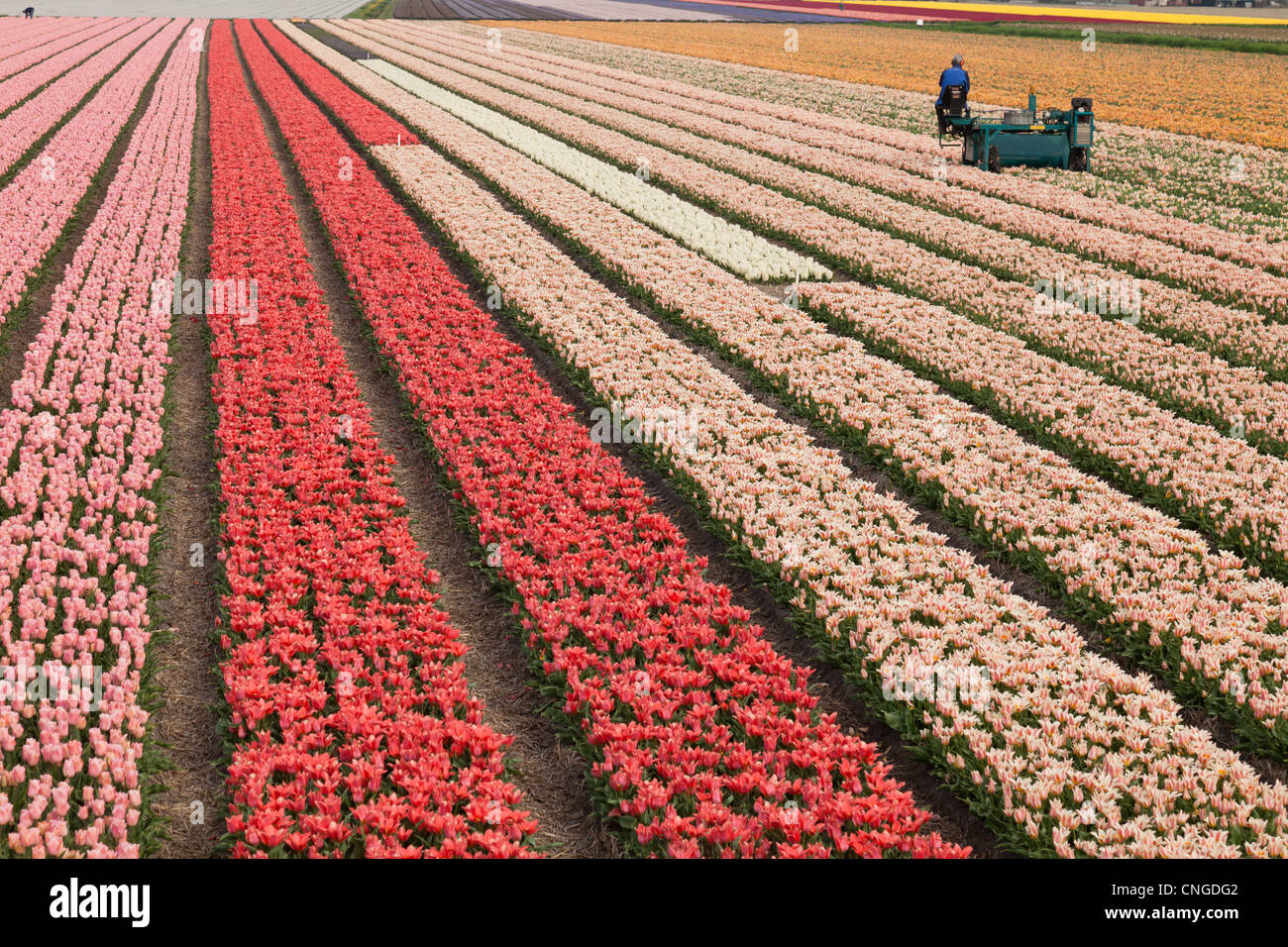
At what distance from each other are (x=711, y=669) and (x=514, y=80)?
4844 centimetres

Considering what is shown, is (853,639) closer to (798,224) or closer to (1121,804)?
(1121,804)

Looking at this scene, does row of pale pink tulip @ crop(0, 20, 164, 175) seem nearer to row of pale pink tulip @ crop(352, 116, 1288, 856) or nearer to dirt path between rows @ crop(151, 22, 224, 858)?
dirt path between rows @ crop(151, 22, 224, 858)

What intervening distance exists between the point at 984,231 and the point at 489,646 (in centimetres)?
1758

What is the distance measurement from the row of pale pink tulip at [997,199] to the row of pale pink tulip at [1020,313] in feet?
7.72

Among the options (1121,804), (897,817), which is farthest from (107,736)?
(1121,804)

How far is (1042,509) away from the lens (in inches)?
415

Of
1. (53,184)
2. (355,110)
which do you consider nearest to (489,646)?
(53,184)

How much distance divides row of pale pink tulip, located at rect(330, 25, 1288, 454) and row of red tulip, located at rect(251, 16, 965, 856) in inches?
307

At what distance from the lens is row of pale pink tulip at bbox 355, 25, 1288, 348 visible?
646 inches

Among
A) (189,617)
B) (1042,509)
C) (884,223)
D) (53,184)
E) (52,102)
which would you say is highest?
(52,102)

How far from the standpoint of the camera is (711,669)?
8.14 meters

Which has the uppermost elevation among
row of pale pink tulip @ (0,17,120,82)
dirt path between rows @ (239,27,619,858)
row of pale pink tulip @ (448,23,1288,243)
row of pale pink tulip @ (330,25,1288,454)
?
row of pale pink tulip @ (0,17,120,82)

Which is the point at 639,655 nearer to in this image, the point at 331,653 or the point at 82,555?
the point at 331,653

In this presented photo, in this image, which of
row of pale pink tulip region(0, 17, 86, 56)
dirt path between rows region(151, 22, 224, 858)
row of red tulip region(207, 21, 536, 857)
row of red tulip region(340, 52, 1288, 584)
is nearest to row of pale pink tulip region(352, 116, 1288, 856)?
row of red tulip region(340, 52, 1288, 584)
